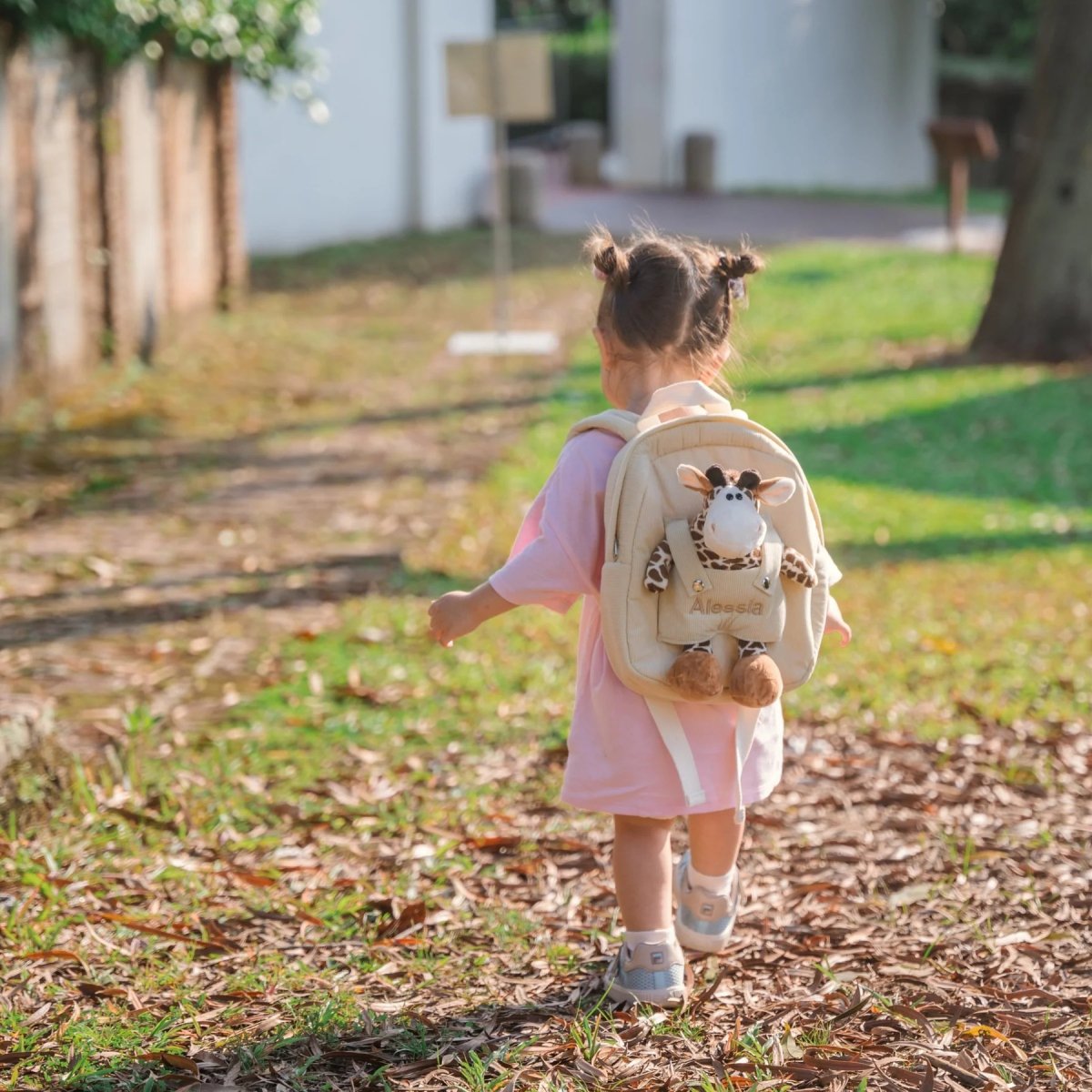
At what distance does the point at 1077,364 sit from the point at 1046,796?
7650 millimetres

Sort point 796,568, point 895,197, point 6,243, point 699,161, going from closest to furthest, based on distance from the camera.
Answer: point 796,568
point 6,243
point 699,161
point 895,197

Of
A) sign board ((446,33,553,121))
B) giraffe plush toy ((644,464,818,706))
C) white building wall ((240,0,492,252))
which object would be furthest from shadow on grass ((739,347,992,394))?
giraffe plush toy ((644,464,818,706))

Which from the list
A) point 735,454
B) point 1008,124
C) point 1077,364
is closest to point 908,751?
point 735,454

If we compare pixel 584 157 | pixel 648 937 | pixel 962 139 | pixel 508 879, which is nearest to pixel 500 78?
pixel 962 139

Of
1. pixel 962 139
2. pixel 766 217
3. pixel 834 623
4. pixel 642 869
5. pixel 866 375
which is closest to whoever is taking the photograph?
pixel 642 869

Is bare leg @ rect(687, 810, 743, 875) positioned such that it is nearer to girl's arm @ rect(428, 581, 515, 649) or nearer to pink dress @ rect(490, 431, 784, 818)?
pink dress @ rect(490, 431, 784, 818)

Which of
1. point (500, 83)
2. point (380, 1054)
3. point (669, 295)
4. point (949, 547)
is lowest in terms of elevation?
point (949, 547)

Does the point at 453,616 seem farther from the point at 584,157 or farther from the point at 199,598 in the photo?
the point at 584,157

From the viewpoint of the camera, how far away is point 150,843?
3.66 meters

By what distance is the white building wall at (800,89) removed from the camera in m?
23.5

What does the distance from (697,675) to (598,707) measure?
0.24 m

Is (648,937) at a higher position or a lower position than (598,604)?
lower

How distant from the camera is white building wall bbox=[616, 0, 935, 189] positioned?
2348 cm

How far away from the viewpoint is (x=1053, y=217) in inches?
434
